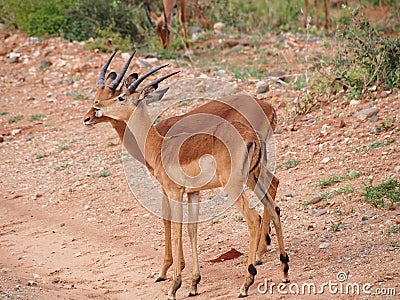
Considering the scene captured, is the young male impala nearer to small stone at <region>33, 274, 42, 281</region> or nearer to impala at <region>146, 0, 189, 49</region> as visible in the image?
small stone at <region>33, 274, 42, 281</region>

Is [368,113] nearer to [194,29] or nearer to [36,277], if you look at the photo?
[36,277]

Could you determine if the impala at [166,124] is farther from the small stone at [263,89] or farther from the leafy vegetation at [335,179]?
the small stone at [263,89]

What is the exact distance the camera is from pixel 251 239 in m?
5.55

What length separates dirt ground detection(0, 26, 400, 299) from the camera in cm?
574

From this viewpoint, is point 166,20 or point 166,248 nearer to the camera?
point 166,248

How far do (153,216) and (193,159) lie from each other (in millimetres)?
1948

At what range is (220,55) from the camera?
13.5m

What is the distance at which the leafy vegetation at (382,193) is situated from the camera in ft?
21.9

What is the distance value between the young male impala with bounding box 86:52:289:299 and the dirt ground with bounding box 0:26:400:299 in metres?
0.34

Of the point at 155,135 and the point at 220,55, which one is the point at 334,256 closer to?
the point at 155,135

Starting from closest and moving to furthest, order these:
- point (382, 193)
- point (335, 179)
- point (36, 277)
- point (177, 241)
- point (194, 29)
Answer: point (177, 241)
point (36, 277)
point (382, 193)
point (335, 179)
point (194, 29)

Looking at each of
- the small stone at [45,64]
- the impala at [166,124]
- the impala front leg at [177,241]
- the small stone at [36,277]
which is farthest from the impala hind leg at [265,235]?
the small stone at [45,64]

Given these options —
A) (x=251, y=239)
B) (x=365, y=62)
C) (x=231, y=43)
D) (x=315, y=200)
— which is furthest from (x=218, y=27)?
(x=251, y=239)

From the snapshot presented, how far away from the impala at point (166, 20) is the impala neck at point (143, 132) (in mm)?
7488
